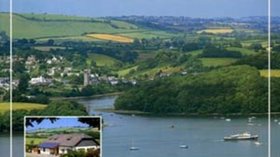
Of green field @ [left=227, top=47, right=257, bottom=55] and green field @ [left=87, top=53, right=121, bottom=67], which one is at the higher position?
green field @ [left=227, top=47, right=257, bottom=55]

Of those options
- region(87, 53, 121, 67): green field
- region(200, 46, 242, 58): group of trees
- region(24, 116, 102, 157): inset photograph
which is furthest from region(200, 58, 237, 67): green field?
region(24, 116, 102, 157): inset photograph

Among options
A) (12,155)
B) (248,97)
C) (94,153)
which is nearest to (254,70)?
(248,97)

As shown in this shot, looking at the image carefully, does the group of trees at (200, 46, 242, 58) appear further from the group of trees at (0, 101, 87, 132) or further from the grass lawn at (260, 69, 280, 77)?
the group of trees at (0, 101, 87, 132)

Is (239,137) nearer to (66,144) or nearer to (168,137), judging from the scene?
(168,137)

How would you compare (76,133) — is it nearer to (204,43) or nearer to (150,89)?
(150,89)

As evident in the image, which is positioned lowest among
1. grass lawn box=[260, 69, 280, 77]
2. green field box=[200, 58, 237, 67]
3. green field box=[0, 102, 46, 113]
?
green field box=[0, 102, 46, 113]

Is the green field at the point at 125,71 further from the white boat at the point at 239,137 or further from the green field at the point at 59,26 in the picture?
the white boat at the point at 239,137
